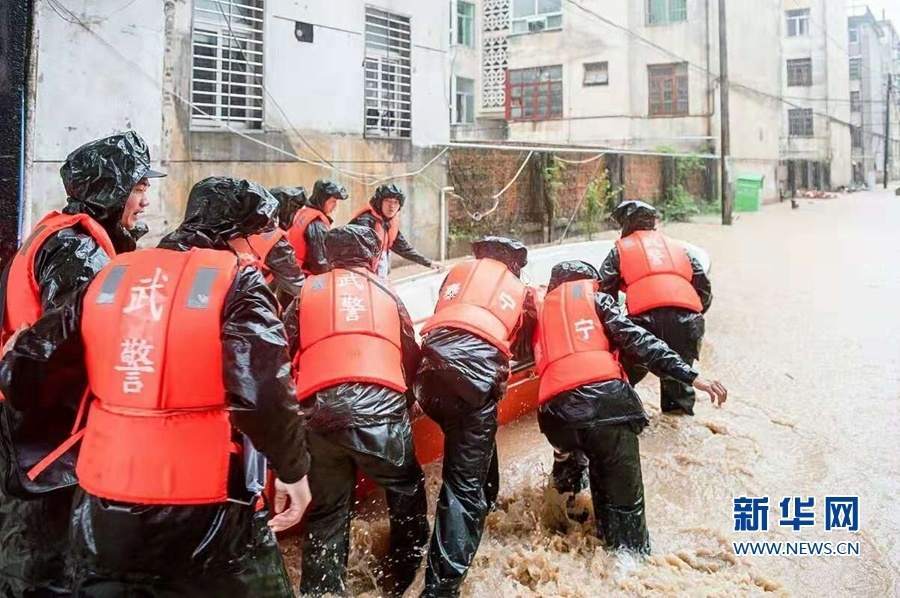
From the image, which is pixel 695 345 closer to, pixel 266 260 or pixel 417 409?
pixel 417 409

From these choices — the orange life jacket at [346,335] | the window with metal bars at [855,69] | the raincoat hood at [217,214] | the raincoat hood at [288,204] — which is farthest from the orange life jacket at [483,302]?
the window with metal bars at [855,69]

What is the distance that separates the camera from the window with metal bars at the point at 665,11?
13.9 metres

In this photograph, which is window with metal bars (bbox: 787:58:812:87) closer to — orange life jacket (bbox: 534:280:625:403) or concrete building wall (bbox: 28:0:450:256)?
concrete building wall (bbox: 28:0:450:256)

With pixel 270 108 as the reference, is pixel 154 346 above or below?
below

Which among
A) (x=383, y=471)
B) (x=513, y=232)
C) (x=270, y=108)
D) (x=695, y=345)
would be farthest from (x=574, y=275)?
(x=513, y=232)

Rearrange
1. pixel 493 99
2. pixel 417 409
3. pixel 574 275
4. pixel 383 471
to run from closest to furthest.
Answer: pixel 383 471, pixel 574 275, pixel 417 409, pixel 493 99

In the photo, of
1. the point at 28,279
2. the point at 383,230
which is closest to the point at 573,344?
the point at 28,279

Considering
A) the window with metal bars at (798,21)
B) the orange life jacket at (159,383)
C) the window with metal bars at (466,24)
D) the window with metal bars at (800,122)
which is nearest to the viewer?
the orange life jacket at (159,383)

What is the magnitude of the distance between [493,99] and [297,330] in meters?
13.2

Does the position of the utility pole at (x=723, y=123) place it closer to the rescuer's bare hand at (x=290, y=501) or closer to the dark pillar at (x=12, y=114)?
the dark pillar at (x=12, y=114)

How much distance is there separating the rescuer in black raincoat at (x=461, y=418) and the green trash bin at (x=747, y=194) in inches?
526

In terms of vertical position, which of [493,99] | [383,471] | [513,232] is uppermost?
[493,99]

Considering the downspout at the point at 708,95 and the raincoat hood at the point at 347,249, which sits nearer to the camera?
the raincoat hood at the point at 347,249

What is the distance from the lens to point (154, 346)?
1.19 m
